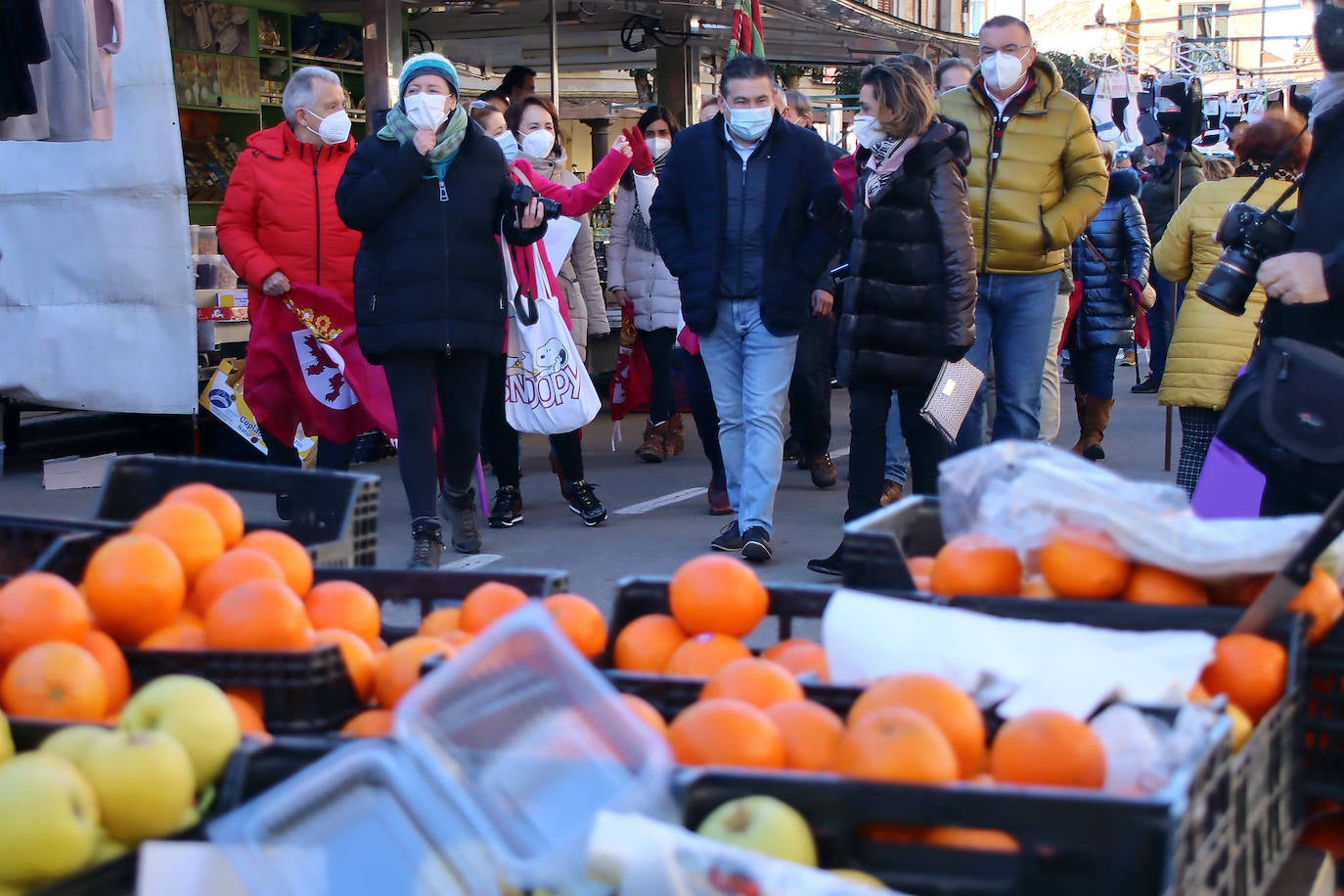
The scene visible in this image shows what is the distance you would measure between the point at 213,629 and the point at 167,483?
103 centimetres

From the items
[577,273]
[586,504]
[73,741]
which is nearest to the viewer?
[73,741]

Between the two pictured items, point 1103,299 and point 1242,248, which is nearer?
point 1242,248

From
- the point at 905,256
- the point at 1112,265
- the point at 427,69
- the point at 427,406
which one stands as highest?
the point at 427,69

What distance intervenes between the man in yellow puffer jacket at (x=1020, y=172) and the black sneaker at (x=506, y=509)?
218 cm

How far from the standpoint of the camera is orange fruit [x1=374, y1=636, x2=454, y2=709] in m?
2.07

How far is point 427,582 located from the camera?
2.54 metres

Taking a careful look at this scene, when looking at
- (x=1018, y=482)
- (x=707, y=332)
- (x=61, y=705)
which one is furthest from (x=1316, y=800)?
(x=707, y=332)

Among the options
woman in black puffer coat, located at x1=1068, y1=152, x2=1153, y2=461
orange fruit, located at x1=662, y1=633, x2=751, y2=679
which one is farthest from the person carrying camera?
woman in black puffer coat, located at x1=1068, y1=152, x2=1153, y2=461

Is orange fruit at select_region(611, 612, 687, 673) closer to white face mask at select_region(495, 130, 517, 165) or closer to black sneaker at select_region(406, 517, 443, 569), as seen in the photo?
black sneaker at select_region(406, 517, 443, 569)

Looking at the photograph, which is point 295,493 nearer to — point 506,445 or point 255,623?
point 255,623

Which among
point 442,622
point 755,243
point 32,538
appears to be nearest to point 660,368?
point 755,243

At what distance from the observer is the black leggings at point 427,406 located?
6.05m

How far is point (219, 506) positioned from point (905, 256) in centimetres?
369

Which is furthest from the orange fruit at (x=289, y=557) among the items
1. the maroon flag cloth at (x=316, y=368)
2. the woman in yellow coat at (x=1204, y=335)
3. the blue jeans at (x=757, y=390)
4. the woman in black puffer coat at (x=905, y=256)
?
the woman in yellow coat at (x=1204, y=335)
